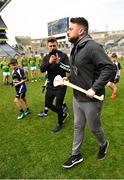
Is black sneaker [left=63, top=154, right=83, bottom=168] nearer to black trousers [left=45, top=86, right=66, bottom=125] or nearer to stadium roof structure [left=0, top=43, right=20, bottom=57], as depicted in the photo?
black trousers [left=45, top=86, right=66, bottom=125]

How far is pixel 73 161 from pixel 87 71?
5.52ft

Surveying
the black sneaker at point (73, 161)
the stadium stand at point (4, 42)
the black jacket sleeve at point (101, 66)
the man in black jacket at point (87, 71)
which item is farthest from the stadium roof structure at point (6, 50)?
the black jacket sleeve at point (101, 66)

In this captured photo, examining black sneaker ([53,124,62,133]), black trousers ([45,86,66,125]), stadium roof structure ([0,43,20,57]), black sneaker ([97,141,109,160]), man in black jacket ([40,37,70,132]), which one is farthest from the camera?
stadium roof structure ([0,43,20,57])

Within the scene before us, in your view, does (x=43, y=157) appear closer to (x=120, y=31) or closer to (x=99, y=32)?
(x=99, y=32)

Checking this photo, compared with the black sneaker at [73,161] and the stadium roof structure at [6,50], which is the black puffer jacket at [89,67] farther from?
the stadium roof structure at [6,50]

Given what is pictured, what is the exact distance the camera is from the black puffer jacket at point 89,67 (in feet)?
12.6

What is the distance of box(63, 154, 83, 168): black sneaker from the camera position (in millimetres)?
4621

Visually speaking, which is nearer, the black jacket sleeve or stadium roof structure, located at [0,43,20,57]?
the black jacket sleeve

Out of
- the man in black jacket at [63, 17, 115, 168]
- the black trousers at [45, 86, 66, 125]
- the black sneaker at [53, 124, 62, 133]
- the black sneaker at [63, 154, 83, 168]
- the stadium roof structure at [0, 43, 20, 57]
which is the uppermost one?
the man in black jacket at [63, 17, 115, 168]

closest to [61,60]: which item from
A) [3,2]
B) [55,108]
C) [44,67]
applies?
[44,67]

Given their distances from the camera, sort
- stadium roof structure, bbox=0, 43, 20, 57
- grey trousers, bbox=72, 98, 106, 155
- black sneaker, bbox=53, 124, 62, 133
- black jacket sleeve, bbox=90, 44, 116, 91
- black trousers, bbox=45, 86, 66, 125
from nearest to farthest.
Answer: black jacket sleeve, bbox=90, 44, 116, 91
grey trousers, bbox=72, 98, 106, 155
black trousers, bbox=45, 86, 66, 125
black sneaker, bbox=53, 124, 62, 133
stadium roof structure, bbox=0, 43, 20, 57

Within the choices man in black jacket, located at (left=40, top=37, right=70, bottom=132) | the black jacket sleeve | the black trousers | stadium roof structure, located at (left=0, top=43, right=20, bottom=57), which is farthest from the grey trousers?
stadium roof structure, located at (left=0, top=43, right=20, bottom=57)

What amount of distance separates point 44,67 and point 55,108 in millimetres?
1053

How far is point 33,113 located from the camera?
338 inches
